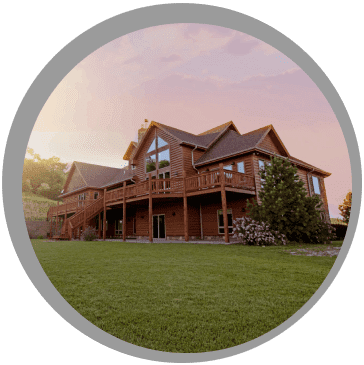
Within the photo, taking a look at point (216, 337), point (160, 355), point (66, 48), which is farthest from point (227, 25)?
point (160, 355)

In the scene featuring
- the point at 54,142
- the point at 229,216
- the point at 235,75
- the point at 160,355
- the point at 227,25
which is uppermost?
the point at 235,75

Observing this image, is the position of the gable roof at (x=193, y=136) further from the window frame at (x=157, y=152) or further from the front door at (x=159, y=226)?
the front door at (x=159, y=226)

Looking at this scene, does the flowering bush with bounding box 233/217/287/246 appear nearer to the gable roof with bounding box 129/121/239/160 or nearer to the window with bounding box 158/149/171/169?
the gable roof with bounding box 129/121/239/160

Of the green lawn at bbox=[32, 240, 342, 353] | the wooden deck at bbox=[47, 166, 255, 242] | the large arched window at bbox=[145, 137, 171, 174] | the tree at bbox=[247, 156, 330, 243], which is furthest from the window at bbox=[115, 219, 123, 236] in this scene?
the green lawn at bbox=[32, 240, 342, 353]

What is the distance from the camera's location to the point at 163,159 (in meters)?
15.5

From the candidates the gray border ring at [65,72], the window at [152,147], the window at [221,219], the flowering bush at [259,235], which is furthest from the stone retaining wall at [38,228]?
the gray border ring at [65,72]

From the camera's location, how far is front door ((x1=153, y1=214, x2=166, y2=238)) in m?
15.6

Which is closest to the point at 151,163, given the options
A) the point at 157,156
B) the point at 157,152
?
the point at 157,156

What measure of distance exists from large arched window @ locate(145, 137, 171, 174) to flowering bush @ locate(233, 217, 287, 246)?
7235mm

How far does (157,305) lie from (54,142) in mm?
3364

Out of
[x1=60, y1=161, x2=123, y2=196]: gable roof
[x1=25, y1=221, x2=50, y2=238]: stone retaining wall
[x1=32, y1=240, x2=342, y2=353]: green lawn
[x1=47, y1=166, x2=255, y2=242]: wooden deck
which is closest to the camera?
[x1=32, y1=240, x2=342, y2=353]: green lawn

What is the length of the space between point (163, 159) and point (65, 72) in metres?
12.8

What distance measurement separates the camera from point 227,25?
2.71 m

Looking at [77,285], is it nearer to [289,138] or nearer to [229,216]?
[289,138]
